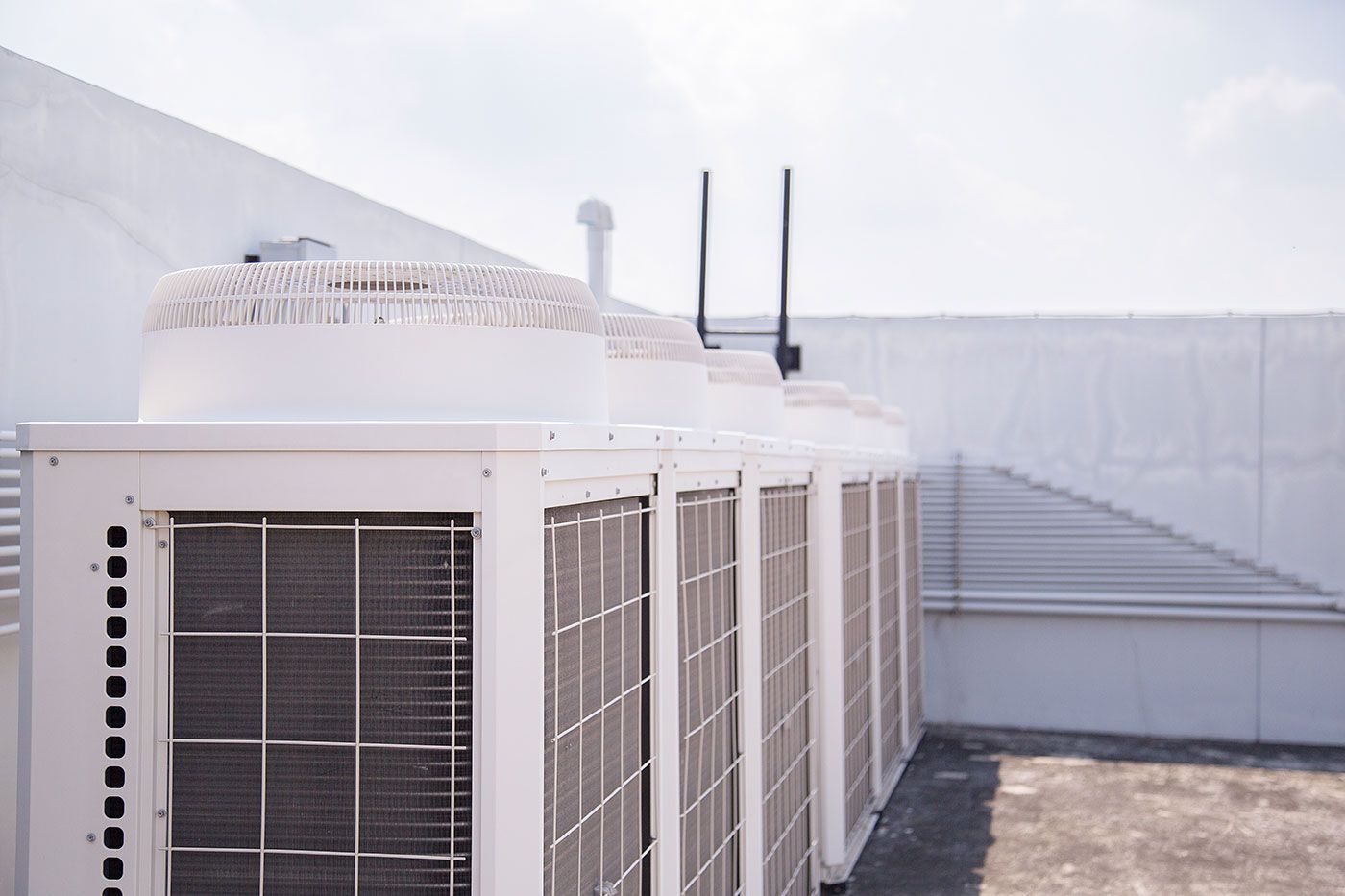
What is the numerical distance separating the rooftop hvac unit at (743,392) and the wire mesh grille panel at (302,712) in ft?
11.4

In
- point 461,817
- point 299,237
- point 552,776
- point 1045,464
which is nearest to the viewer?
point 461,817

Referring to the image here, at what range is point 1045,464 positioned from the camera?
42.5ft

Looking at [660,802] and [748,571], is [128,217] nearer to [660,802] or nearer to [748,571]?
[748,571]

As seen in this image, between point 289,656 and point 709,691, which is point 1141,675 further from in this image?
point 289,656

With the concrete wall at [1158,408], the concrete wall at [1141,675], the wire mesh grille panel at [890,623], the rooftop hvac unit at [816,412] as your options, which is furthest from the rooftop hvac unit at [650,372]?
the concrete wall at [1158,408]

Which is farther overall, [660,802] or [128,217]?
[128,217]

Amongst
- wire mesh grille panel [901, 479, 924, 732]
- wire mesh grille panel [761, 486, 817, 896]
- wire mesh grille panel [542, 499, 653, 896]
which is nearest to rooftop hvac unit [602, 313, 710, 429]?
wire mesh grille panel [761, 486, 817, 896]

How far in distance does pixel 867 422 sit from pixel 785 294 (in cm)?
357

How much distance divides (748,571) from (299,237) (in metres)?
2.95

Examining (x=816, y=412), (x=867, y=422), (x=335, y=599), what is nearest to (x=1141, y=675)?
(x=867, y=422)

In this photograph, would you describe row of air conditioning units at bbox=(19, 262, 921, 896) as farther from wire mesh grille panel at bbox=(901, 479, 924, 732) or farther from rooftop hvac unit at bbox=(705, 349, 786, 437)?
wire mesh grille panel at bbox=(901, 479, 924, 732)

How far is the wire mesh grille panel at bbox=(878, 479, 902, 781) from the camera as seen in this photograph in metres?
9.24

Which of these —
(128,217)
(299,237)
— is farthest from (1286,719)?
(128,217)

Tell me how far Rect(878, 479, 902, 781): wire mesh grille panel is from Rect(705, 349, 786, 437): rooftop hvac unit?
2779 millimetres
